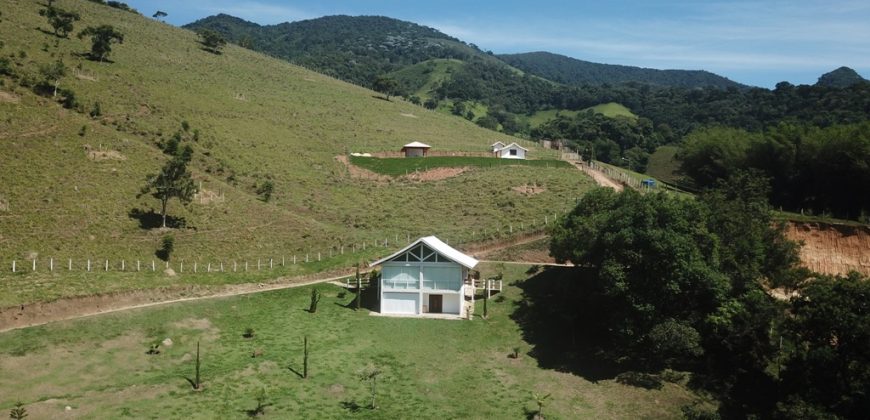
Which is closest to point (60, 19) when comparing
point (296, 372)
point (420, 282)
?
point (420, 282)

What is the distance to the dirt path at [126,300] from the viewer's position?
35031 millimetres

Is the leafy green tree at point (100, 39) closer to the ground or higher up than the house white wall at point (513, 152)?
higher up

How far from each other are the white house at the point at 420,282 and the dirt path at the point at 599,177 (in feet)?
111

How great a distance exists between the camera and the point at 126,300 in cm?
3922

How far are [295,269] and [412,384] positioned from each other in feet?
58.4

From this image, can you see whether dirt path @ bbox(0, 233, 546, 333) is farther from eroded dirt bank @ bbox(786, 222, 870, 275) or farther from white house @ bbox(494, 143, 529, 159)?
white house @ bbox(494, 143, 529, 159)

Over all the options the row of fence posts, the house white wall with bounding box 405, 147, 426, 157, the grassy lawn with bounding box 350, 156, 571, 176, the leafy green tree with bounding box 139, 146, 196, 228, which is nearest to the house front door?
the row of fence posts

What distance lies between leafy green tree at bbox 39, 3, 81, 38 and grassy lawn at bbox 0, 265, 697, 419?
65.5 m

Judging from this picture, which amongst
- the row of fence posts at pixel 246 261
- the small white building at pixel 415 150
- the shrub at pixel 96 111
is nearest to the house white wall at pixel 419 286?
the row of fence posts at pixel 246 261

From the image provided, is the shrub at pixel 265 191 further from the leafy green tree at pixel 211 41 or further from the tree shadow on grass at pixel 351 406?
the leafy green tree at pixel 211 41

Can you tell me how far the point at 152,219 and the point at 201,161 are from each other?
18728 millimetres

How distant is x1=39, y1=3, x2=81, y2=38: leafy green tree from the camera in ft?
288

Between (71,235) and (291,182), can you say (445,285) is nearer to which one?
(71,235)

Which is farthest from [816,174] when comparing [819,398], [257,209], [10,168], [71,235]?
[10,168]
